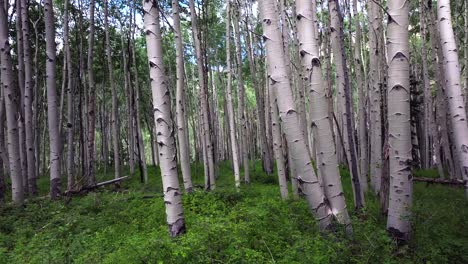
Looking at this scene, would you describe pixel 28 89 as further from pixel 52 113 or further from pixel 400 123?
pixel 400 123

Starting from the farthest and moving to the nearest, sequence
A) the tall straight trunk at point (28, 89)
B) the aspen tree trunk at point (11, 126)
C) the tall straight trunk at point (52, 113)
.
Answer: the tall straight trunk at point (28, 89) → the tall straight trunk at point (52, 113) → the aspen tree trunk at point (11, 126)

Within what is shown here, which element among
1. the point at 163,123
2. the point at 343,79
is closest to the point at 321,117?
the point at 163,123

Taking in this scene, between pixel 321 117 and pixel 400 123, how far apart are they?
0.86 m

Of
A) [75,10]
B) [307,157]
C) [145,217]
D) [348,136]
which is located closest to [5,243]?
[145,217]

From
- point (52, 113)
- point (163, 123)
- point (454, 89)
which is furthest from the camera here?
point (52, 113)

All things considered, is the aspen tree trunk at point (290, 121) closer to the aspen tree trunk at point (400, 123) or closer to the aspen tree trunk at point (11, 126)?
the aspen tree trunk at point (400, 123)

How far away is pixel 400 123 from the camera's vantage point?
3.99 metres

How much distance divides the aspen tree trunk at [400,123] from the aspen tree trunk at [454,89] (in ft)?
9.39

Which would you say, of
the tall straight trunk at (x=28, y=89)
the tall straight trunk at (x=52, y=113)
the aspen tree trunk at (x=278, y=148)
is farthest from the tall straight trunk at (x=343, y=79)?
the tall straight trunk at (x=28, y=89)

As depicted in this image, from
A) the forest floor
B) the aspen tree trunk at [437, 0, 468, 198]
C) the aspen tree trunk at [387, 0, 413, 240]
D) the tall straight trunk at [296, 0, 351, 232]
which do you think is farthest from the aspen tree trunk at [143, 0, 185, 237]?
the aspen tree trunk at [437, 0, 468, 198]

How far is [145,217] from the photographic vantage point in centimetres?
661

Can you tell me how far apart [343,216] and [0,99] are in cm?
1178

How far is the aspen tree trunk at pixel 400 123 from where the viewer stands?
3990 mm

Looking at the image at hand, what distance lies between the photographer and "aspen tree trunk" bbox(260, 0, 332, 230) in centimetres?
400
